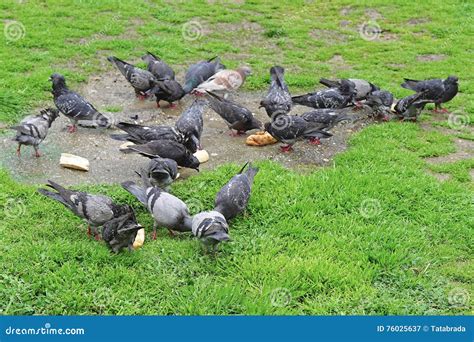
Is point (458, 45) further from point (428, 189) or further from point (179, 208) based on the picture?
point (179, 208)

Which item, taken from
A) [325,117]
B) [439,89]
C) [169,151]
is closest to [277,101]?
[325,117]

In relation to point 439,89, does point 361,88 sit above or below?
below

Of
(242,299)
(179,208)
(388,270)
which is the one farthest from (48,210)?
(388,270)

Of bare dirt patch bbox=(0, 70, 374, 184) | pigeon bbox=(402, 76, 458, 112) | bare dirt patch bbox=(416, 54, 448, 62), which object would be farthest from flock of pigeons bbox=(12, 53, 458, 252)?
bare dirt patch bbox=(416, 54, 448, 62)

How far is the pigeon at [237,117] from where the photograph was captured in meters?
8.69

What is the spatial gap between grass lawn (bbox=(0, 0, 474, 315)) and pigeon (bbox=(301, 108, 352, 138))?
47 centimetres

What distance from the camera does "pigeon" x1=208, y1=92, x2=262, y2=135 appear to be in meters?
8.69

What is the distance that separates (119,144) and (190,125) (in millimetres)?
1172

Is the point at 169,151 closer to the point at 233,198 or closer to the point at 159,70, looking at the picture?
the point at 233,198

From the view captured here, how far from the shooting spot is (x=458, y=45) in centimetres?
1347

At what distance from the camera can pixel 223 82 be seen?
10039 mm

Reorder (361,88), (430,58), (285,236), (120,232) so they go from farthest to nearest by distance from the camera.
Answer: (430,58) < (361,88) < (285,236) < (120,232)

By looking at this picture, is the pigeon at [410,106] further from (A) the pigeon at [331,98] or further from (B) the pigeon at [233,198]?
(B) the pigeon at [233,198]

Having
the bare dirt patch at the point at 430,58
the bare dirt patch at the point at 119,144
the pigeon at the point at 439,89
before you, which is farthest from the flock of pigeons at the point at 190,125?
the bare dirt patch at the point at 430,58
